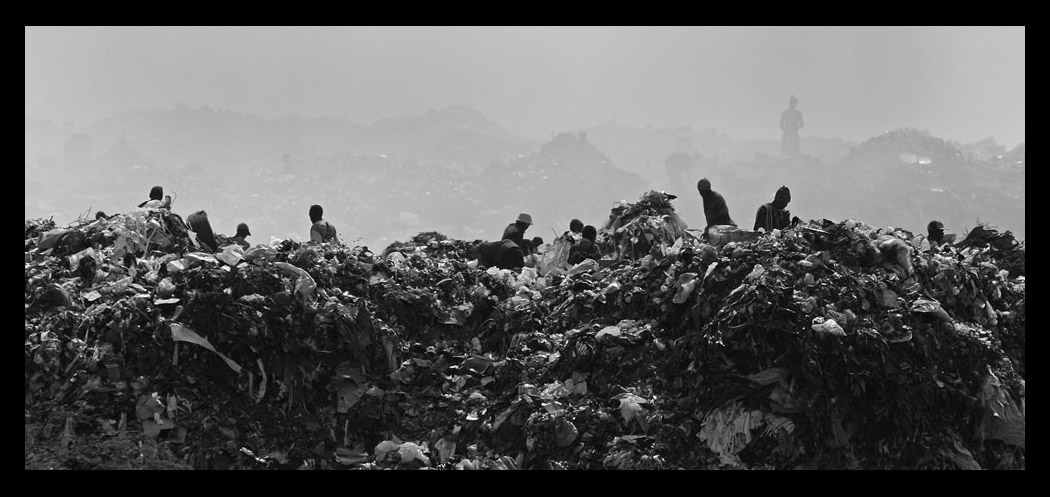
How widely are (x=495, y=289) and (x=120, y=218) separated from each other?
4.00 metres

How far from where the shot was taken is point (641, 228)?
1057cm

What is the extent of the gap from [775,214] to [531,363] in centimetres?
433

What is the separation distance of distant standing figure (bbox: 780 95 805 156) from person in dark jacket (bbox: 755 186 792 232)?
146680 mm

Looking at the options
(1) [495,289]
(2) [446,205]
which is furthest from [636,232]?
(2) [446,205]

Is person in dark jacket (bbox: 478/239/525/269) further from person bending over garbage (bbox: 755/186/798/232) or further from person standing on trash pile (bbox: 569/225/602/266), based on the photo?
person bending over garbage (bbox: 755/186/798/232)

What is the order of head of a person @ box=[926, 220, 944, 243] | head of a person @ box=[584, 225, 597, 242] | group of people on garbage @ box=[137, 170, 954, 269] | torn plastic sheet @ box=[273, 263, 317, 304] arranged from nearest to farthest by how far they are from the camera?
1. torn plastic sheet @ box=[273, 263, 317, 304]
2. group of people on garbage @ box=[137, 170, 954, 269]
3. head of a person @ box=[926, 220, 944, 243]
4. head of a person @ box=[584, 225, 597, 242]

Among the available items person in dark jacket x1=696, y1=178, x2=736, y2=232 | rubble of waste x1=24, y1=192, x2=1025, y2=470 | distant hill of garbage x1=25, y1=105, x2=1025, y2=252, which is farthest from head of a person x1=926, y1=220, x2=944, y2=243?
distant hill of garbage x1=25, y1=105, x2=1025, y2=252

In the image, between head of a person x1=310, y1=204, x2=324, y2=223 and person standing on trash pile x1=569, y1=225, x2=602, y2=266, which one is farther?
head of a person x1=310, y1=204, x2=324, y2=223

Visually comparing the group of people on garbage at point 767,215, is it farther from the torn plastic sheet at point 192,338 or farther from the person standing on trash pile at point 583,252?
the torn plastic sheet at point 192,338

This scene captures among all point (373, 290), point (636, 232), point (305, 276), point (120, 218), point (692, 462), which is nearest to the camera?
point (692, 462)

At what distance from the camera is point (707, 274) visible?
25.2 feet

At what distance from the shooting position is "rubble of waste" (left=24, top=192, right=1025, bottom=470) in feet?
21.0

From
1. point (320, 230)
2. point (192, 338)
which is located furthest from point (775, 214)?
point (192, 338)
